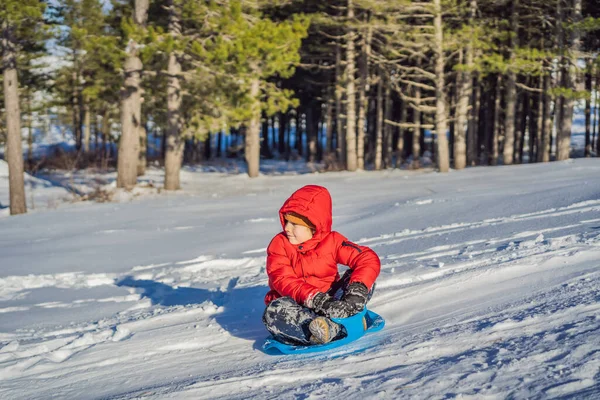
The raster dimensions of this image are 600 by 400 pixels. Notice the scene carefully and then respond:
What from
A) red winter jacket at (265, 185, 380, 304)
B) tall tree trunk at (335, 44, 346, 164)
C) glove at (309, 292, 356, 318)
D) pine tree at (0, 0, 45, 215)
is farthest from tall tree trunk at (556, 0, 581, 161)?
glove at (309, 292, 356, 318)

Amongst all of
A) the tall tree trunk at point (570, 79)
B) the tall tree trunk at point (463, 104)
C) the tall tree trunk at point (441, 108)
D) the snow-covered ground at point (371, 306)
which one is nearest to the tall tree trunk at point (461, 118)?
the tall tree trunk at point (463, 104)

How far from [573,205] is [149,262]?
5433mm

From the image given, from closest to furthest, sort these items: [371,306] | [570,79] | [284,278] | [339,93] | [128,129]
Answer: [284,278] → [371,306] → [128,129] → [570,79] → [339,93]

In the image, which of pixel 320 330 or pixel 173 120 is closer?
pixel 320 330

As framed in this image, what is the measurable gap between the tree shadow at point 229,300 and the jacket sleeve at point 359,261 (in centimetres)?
77

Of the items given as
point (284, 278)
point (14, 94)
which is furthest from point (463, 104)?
point (284, 278)

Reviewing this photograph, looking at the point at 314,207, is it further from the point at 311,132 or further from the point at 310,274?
the point at 311,132

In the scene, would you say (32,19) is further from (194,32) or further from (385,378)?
(385,378)

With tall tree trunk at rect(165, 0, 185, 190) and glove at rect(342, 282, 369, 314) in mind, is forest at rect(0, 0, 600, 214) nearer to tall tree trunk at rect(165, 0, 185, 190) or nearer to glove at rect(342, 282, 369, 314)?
tall tree trunk at rect(165, 0, 185, 190)

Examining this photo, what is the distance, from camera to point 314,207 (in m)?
3.81

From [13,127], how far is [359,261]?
512 inches

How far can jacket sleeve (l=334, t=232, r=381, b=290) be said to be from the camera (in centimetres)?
370

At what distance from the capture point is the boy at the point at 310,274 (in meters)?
3.51

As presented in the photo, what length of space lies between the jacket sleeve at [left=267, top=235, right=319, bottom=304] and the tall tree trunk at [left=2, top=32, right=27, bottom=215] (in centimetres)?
1232
